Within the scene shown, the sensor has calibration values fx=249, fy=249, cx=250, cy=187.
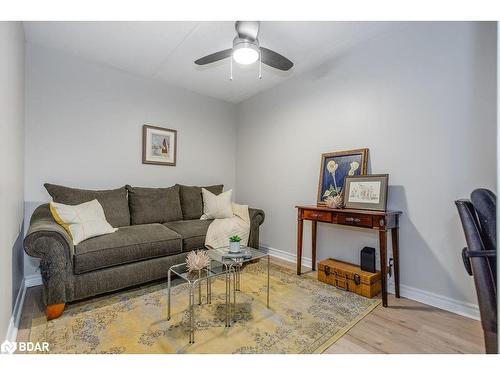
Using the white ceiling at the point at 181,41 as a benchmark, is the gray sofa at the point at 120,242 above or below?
below

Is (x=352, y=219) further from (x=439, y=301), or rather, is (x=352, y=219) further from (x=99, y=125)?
(x=99, y=125)

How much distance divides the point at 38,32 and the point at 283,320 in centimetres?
339

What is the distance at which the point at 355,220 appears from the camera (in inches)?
89.2

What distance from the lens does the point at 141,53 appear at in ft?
8.93

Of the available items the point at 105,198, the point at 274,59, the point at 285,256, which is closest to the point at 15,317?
the point at 105,198

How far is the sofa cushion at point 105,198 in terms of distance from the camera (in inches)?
98.2

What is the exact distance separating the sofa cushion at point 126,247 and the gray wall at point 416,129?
1.69 m

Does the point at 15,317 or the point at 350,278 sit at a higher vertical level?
the point at 350,278

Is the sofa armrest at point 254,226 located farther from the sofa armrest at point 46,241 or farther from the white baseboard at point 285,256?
the sofa armrest at point 46,241

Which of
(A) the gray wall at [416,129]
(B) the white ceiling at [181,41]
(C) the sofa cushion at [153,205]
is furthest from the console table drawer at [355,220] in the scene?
(C) the sofa cushion at [153,205]

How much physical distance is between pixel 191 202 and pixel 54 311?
1.81m

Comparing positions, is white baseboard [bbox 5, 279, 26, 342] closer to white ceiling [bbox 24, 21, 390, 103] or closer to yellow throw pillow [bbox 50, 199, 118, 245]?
yellow throw pillow [bbox 50, 199, 118, 245]
